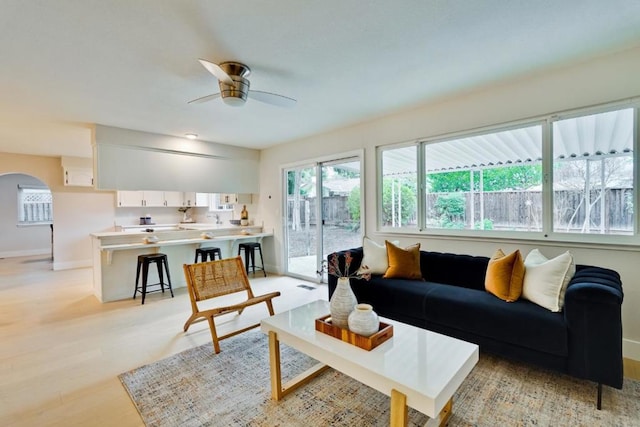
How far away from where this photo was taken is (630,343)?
245cm

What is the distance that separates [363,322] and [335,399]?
672 mm

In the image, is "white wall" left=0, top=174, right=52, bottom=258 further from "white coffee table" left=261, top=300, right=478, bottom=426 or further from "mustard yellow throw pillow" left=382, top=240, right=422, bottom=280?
"mustard yellow throw pillow" left=382, top=240, right=422, bottom=280

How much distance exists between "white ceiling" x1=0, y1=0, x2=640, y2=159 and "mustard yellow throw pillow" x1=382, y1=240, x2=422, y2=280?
5.68 feet

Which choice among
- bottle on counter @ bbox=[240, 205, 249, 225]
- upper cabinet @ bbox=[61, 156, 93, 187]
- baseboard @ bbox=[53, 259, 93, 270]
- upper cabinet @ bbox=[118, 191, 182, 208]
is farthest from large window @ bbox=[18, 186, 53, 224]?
bottle on counter @ bbox=[240, 205, 249, 225]

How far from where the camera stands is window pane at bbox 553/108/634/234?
99.0 inches

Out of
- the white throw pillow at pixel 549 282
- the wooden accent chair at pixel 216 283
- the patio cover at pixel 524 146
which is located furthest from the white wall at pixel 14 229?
the white throw pillow at pixel 549 282

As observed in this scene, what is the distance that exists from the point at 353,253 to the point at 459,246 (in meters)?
1.22

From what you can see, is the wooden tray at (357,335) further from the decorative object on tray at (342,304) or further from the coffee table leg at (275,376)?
the coffee table leg at (275,376)

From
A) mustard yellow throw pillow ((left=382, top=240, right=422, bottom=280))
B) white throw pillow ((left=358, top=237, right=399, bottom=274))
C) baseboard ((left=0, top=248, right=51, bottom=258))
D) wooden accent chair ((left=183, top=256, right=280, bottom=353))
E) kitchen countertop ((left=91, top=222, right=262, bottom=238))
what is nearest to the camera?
wooden accent chair ((left=183, top=256, right=280, bottom=353))

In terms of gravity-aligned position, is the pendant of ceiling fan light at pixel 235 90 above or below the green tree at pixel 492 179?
above

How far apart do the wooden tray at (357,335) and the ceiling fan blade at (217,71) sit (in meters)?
1.92

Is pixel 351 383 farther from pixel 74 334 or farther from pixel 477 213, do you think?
pixel 74 334

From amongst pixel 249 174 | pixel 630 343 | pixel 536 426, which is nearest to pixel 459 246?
pixel 630 343

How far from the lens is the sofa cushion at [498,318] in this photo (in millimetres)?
2021
